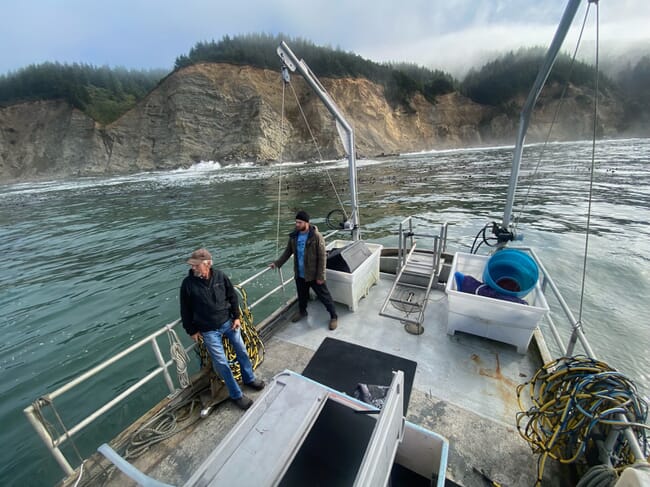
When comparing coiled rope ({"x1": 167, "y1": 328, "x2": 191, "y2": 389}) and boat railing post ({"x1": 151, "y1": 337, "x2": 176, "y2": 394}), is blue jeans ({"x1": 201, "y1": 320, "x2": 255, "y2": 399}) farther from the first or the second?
boat railing post ({"x1": 151, "y1": 337, "x2": 176, "y2": 394})

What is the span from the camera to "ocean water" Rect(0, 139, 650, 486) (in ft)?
15.9

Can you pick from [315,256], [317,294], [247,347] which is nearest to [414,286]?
[317,294]

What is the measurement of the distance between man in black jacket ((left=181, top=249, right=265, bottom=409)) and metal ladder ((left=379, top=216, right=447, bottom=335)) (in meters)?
2.43

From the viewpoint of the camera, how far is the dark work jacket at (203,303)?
2.99m

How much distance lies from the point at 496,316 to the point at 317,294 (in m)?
2.48

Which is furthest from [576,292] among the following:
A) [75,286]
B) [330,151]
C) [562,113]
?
[562,113]

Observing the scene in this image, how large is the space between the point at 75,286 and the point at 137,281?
2.00 m

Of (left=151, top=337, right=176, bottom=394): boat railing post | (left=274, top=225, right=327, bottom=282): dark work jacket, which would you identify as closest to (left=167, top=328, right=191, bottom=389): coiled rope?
(left=151, top=337, right=176, bottom=394): boat railing post

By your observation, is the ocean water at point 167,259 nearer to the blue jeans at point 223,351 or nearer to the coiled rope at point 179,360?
the coiled rope at point 179,360

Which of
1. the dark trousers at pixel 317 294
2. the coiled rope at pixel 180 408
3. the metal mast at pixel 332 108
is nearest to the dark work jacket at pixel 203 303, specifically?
the coiled rope at pixel 180 408

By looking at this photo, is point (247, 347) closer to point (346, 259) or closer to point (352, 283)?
point (352, 283)

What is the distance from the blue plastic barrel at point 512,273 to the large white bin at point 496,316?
0.53ft

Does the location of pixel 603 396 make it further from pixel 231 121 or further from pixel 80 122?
pixel 80 122

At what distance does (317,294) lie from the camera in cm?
435
